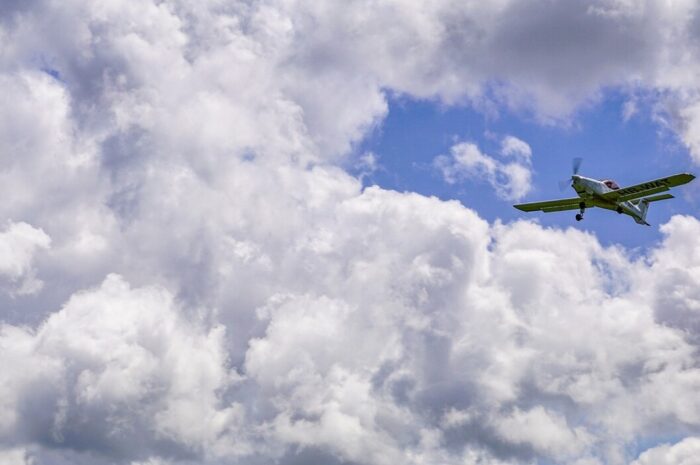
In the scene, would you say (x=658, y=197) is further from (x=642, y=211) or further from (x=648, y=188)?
(x=642, y=211)

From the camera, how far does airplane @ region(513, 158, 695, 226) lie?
131000 millimetres

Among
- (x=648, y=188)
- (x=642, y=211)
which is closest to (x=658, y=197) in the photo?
(x=648, y=188)

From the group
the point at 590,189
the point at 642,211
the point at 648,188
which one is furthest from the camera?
the point at 642,211

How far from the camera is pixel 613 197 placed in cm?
14362

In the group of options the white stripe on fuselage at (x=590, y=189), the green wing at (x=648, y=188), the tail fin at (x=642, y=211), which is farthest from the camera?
the tail fin at (x=642, y=211)

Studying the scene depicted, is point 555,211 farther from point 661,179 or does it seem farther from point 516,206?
point 661,179

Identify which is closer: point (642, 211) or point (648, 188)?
point (648, 188)

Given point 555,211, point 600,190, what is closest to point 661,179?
point 600,190

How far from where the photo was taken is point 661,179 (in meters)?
128

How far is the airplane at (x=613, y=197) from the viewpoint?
131000mm

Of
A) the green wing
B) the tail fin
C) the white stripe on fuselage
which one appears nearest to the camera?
the green wing

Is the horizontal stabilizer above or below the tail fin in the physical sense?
below

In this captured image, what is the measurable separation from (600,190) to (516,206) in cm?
1621

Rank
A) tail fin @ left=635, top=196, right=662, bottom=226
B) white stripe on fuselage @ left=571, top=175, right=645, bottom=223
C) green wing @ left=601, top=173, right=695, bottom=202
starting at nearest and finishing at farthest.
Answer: green wing @ left=601, top=173, right=695, bottom=202 → white stripe on fuselage @ left=571, top=175, right=645, bottom=223 → tail fin @ left=635, top=196, right=662, bottom=226
